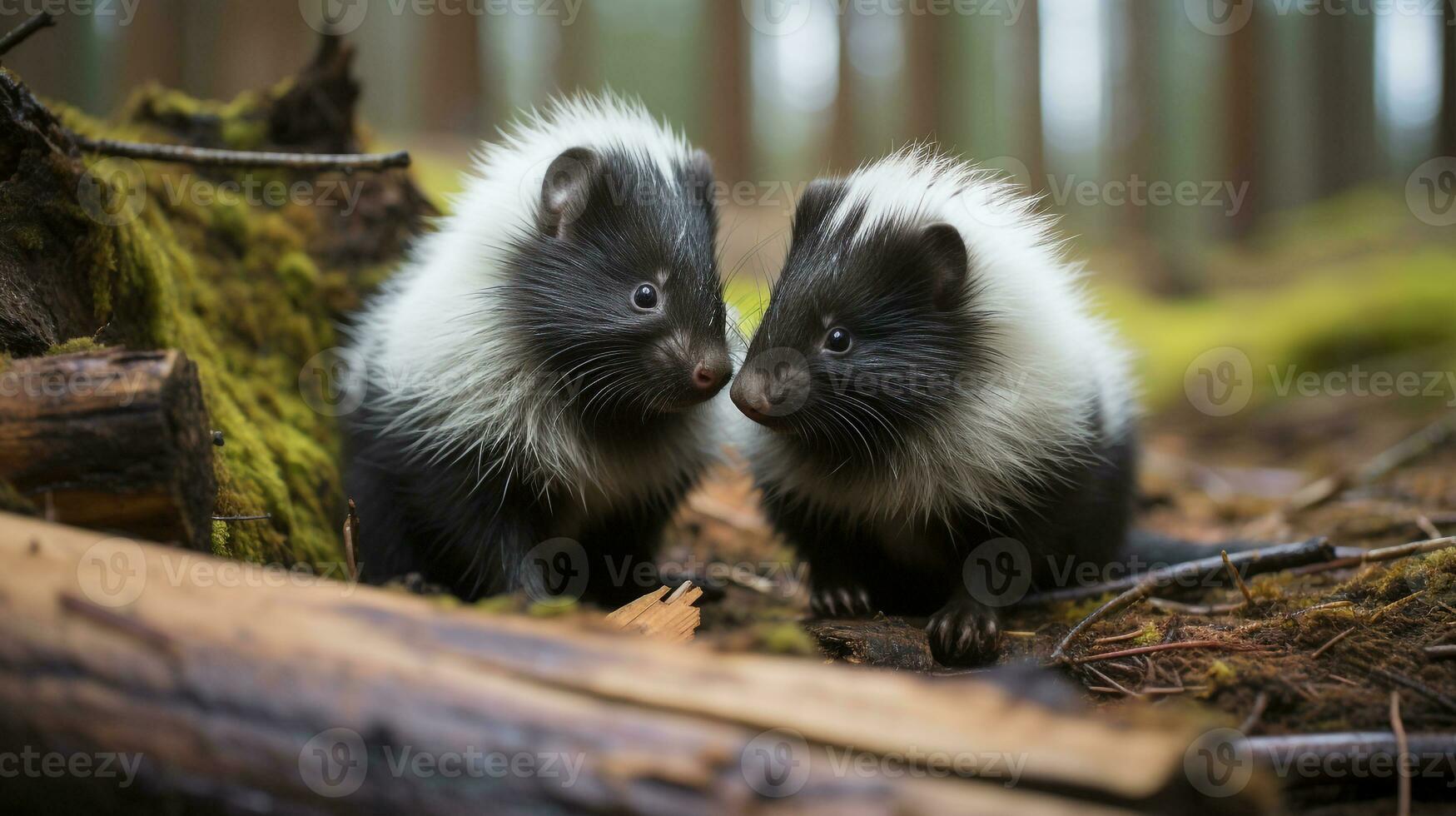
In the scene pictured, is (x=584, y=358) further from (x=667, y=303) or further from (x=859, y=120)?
(x=859, y=120)

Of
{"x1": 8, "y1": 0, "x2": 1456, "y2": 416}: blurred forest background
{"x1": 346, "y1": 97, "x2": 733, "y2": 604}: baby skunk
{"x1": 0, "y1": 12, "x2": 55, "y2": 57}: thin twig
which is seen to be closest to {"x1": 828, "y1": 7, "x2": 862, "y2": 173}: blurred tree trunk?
{"x1": 8, "y1": 0, "x2": 1456, "y2": 416}: blurred forest background

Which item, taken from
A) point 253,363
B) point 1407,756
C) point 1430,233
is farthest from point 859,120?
point 1407,756

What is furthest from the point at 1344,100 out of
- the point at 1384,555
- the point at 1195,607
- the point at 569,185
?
the point at 569,185

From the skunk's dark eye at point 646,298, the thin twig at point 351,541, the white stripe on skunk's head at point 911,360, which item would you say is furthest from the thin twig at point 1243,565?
the thin twig at point 351,541

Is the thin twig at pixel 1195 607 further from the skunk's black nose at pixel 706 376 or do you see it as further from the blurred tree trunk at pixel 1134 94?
the blurred tree trunk at pixel 1134 94

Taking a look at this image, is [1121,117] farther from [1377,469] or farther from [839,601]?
[839,601]

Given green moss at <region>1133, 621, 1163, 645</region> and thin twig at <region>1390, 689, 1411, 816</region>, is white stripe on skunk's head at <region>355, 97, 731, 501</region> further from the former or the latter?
thin twig at <region>1390, 689, 1411, 816</region>
